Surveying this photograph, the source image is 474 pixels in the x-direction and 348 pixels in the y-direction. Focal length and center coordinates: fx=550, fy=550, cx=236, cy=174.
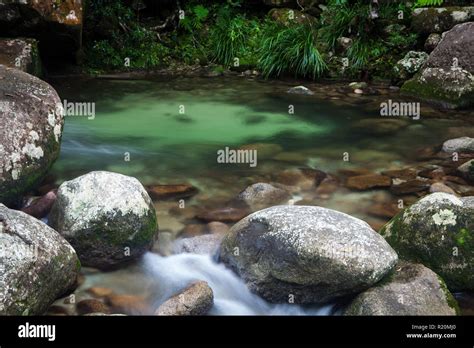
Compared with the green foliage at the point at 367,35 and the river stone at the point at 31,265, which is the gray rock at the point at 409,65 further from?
the river stone at the point at 31,265

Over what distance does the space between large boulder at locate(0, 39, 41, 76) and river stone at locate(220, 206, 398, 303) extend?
628 cm

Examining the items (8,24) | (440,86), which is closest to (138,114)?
(8,24)

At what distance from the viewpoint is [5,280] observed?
3.41 metres

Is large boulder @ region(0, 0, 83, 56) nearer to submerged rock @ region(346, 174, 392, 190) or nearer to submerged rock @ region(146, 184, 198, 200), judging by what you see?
submerged rock @ region(146, 184, 198, 200)

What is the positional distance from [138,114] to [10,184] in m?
4.31

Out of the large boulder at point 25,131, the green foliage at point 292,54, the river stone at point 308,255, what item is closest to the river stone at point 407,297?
the river stone at point 308,255

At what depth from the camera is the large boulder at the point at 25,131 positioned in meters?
4.95

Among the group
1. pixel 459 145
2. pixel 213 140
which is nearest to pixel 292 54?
pixel 213 140

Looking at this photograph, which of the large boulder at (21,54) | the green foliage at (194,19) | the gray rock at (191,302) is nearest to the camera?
the gray rock at (191,302)

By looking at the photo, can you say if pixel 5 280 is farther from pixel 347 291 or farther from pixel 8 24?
pixel 8 24

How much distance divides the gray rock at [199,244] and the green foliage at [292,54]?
289 inches

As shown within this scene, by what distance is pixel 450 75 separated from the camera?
9453 mm

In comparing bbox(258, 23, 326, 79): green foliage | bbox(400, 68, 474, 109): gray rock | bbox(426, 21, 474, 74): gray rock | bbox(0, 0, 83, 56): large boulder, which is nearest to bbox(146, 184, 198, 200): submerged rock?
bbox(0, 0, 83, 56): large boulder
